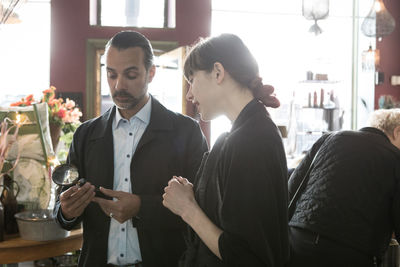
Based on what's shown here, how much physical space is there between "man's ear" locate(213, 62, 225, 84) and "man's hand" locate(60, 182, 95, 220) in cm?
61

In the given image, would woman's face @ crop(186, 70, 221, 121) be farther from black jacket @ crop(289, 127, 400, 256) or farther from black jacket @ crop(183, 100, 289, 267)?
black jacket @ crop(289, 127, 400, 256)

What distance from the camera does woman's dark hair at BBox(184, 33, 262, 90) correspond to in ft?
4.46

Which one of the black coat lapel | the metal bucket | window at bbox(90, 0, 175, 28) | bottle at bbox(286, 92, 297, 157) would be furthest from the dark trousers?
bottle at bbox(286, 92, 297, 157)

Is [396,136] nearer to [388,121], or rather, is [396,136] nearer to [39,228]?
[388,121]

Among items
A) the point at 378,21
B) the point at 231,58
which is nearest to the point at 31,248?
the point at 231,58

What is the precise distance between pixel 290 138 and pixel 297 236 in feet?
19.8

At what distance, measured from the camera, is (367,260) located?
6.06 ft

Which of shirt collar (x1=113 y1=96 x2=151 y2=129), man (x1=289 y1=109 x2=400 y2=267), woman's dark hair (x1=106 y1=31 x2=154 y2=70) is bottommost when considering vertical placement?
man (x1=289 y1=109 x2=400 y2=267)

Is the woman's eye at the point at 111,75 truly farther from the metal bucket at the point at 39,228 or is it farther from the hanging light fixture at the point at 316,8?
the hanging light fixture at the point at 316,8

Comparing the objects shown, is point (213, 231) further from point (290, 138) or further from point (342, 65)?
point (342, 65)

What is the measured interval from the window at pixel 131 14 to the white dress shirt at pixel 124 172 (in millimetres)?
5376

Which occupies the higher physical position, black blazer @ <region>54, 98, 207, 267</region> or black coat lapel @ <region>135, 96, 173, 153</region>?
black coat lapel @ <region>135, 96, 173, 153</region>

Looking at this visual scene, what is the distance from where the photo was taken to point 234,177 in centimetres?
122

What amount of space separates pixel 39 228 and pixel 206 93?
1108 millimetres
